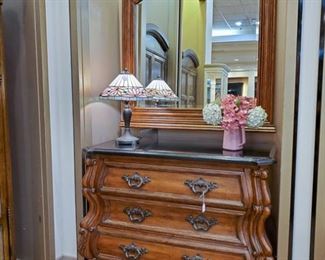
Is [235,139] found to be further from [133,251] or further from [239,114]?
[133,251]

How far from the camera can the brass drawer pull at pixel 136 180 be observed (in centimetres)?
151

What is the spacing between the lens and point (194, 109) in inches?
74.0

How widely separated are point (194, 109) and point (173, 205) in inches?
25.3

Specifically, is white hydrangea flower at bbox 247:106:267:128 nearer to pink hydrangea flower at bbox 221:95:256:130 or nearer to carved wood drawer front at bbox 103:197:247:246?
pink hydrangea flower at bbox 221:95:256:130

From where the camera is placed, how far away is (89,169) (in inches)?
63.0

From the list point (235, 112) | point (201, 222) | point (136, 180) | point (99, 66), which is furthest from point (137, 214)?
point (99, 66)

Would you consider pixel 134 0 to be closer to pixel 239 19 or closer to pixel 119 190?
pixel 239 19

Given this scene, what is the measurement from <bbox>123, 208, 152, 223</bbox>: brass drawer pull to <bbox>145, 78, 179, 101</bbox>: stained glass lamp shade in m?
0.64

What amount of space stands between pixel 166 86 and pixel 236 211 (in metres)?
0.87

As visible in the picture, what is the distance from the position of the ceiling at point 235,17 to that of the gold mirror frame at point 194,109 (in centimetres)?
5

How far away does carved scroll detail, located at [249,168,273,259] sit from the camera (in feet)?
4.38

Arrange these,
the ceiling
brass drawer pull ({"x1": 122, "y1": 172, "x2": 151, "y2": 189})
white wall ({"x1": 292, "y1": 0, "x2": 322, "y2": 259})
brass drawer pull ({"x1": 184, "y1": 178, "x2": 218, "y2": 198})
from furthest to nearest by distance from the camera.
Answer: the ceiling, brass drawer pull ({"x1": 122, "y1": 172, "x2": 151, "y2": 189}), brass drawer pull ({"x1": 184, "y1": 178, "x2": 218, "y2": 198}), white wall ({"x1": 292, "y1": 0, "x2": 322, "y2": 259})

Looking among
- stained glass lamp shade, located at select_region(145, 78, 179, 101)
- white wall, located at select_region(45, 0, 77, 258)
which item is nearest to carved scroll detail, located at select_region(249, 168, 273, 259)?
stained glass lamp shade, located at select_region(145, 78, 179, 101)

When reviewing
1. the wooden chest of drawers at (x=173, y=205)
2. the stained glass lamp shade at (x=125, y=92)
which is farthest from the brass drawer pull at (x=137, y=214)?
the stained glass lamp shade at (x=125, y=92)
